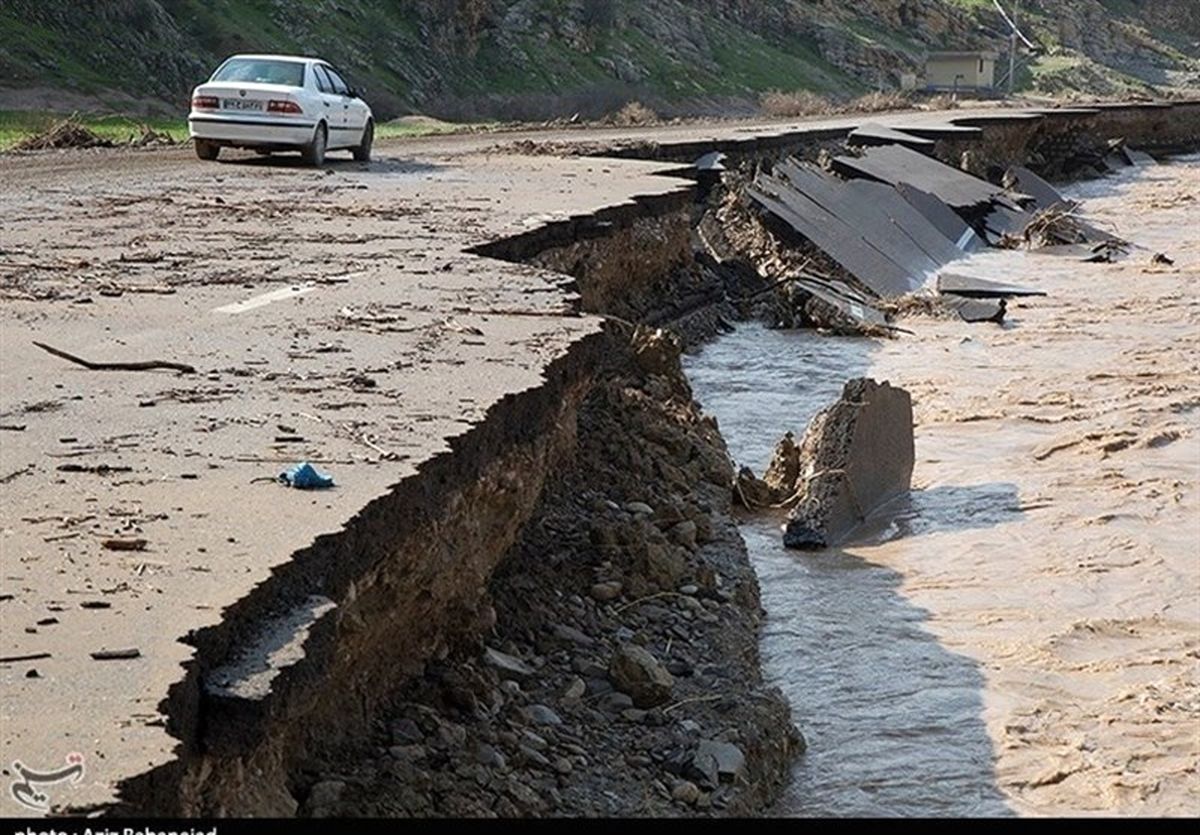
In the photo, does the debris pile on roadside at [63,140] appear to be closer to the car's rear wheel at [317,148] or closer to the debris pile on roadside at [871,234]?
the car's rear wheel at [317,148]

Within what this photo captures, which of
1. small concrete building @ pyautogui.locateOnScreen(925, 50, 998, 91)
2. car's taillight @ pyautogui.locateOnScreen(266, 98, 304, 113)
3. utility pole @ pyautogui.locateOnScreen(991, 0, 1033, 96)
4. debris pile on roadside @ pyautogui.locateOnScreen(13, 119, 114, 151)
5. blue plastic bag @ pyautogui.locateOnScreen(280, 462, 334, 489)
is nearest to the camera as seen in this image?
blue plastic bag @ pyautogui.locateOnScreen(280, 462, 334, 489)

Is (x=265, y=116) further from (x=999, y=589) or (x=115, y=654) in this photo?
(x=115, y=654)

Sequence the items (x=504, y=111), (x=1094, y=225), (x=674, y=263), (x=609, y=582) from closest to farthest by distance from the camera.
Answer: (x=609, y=582) < (x=674, y=263) < (x=1094, y=225) < (x=504, y=111)

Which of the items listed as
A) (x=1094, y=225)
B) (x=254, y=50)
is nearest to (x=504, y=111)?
(x=254, y=50)

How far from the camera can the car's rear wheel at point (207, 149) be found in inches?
849

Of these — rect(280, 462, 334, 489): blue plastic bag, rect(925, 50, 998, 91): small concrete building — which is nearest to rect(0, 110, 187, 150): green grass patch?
rect(280, 462, 334, 489): blue plastic bag

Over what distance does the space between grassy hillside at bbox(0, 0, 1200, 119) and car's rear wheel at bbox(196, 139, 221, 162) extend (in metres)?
12.9

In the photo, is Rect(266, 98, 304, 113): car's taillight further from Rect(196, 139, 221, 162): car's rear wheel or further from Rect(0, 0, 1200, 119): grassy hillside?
Rect(0, 0, 1200, 119): grassy hillside

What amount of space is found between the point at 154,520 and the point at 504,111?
4181 cm

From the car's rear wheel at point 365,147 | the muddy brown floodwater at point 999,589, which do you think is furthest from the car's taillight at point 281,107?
the muddy brown floodwater at point 999,589

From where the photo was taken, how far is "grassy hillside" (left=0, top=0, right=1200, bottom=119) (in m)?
38.0

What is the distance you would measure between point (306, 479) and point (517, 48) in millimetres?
48189

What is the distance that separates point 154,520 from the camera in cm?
548
